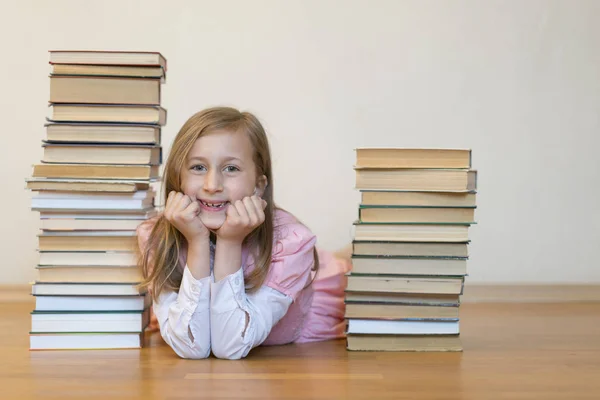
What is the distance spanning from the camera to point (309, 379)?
1.96 metres

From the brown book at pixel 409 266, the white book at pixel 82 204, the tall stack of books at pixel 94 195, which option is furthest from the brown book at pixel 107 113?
the brown book at pixel 409 266

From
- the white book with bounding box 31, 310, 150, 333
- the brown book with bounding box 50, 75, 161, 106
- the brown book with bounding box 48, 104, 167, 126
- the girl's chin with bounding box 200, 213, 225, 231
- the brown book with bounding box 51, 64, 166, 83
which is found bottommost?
the white book with bounding box 31, 310, 150, 333

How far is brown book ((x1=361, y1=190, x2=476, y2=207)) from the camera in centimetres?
225

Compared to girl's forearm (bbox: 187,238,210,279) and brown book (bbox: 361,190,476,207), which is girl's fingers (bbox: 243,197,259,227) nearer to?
girl's forearm (bbox: 187,238,210,279)

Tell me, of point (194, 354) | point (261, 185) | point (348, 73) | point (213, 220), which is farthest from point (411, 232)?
point (348, 73)

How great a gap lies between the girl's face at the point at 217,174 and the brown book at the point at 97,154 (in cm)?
16

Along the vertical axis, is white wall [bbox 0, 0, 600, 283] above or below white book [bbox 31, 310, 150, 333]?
above

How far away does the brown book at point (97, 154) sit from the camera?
2277 mm

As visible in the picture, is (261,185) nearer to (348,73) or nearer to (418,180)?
(418,180)

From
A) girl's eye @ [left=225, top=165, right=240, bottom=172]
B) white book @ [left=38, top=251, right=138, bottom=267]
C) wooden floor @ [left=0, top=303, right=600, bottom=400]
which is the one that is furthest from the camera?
white book @ [left=38, top=251, right=138, bottom=267]

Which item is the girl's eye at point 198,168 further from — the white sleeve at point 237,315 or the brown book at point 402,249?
the brown book at point 402,249

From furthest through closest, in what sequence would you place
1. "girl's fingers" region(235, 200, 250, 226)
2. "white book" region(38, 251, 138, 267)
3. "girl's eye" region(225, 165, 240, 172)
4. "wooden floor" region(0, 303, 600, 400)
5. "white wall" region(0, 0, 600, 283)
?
"white wall" region(0, 0, 600, 283) → "white book" region(38, 251, 138, 267) → "girl's eye" region(225, 165, 240, 172) → "girl's fingers" region(235, 200, 250, 226) → "wooden floor" region(0, 303, 600, 400)

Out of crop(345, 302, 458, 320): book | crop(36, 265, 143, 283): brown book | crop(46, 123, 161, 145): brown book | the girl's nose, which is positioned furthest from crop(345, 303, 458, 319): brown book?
crop(46, 123, 161, 145): brown book

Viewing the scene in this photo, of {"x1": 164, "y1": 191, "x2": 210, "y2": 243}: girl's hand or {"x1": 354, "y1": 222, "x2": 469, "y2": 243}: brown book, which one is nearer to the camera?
{"x1": 164, "y1": 191, "x2": 210, "y2": 243}: girl's hand
